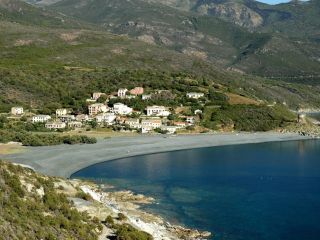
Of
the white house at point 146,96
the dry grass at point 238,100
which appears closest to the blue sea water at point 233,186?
the dry grass at point 238,100

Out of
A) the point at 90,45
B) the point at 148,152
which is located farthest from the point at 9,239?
the point at 90,45

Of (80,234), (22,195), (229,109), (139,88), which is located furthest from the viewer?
(139,88)

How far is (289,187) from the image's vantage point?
62.5 m

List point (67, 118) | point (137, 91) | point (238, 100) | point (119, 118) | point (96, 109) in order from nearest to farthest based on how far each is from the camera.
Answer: point (67, 118) < point (119, 118) < point (96, 109) < point (238, 100) < point (137, 91)

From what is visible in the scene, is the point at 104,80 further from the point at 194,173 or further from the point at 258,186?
the point at 258,186

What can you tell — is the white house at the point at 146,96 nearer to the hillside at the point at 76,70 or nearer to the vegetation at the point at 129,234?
the hillside at the point at 76,70

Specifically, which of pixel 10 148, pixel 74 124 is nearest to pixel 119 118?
pixel 74 124

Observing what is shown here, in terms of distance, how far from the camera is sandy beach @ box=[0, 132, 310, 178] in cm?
7244

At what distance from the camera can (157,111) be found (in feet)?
379

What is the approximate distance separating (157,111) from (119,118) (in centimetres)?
857

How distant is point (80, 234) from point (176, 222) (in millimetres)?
14612

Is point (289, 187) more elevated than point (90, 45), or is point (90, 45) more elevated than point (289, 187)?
point (90, 45)

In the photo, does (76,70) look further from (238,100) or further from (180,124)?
(180,124)

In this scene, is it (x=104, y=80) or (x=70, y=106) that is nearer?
(x=70, y=106)
